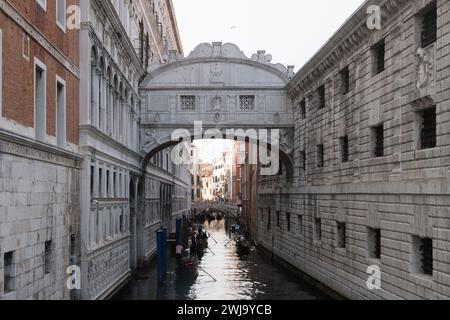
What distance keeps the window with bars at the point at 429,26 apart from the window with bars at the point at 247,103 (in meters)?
13.5

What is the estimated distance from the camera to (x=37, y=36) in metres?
12.1

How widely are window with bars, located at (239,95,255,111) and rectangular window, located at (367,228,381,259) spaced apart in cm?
1110

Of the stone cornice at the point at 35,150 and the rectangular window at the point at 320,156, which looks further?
the rectangular window at the point at 320,156

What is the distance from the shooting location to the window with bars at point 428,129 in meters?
13.3

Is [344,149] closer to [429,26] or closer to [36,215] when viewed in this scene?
[429,26]

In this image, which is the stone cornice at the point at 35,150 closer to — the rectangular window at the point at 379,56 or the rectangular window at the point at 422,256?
the rectangular window at the point at 422,256

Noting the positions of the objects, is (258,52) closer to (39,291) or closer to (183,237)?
(183,237)

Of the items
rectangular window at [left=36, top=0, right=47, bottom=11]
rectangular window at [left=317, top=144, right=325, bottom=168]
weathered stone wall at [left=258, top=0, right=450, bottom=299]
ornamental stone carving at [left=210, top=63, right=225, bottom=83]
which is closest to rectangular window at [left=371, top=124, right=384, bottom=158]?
weathered stone wall at [left=258, top=0, right=450, bottom=299]

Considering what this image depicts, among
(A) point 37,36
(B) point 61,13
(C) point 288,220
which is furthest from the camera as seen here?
(C) point 288,220

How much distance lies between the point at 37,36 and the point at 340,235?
11.7 metres

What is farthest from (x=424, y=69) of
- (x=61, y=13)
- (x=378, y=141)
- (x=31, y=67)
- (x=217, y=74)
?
(x=217, y=74)

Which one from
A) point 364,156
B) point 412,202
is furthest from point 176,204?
point 412,202

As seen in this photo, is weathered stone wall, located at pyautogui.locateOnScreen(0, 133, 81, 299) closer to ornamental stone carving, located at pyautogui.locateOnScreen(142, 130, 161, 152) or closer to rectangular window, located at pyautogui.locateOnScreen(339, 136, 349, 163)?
rectangular window, located at pyautogui.locateOnScreen(339, 136, 349, 163)

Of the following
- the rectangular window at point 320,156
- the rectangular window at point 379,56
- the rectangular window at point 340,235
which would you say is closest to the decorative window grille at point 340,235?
the rectangular window at point 340,235
